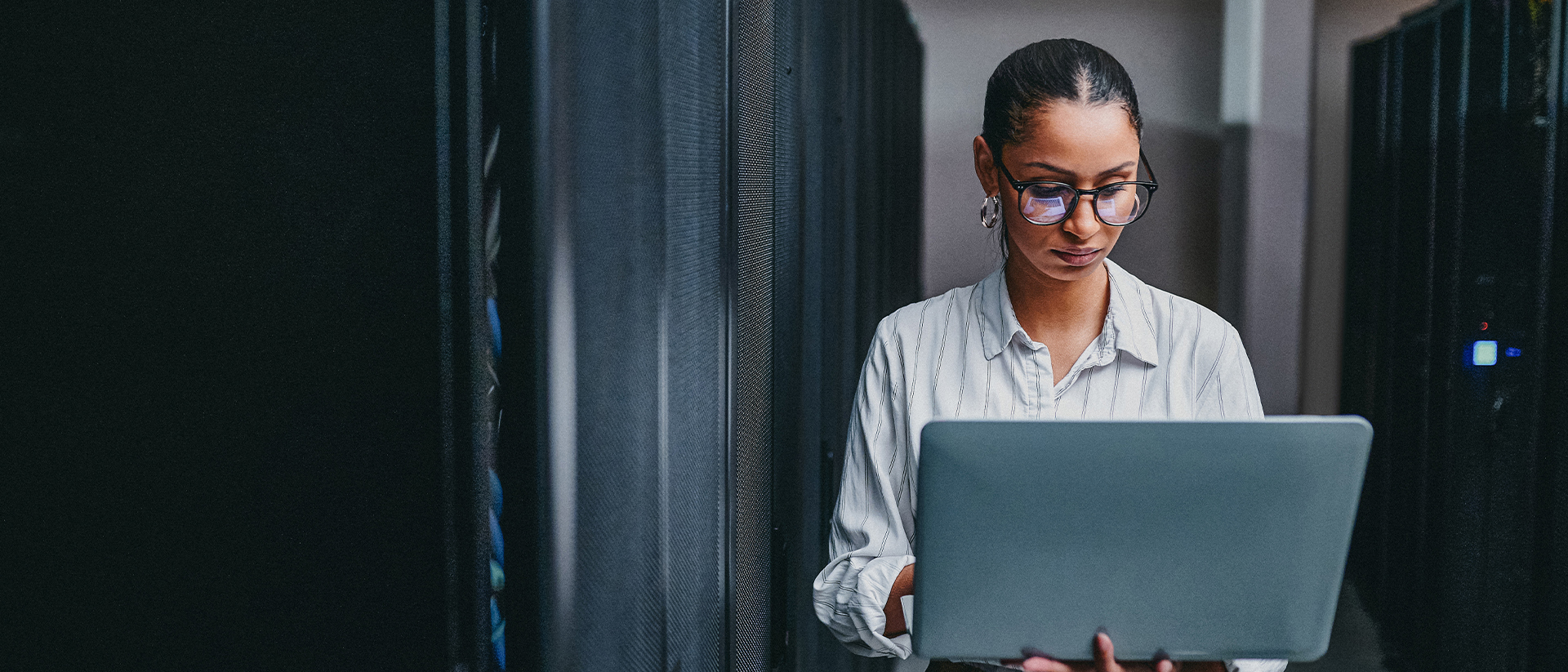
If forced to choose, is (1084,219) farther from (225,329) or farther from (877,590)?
(225,329)

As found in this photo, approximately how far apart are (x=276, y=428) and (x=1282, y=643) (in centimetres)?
76

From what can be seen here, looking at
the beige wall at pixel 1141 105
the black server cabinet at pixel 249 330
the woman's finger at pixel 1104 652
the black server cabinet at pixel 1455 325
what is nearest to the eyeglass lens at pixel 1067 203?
the woman's finger at pixel 1104 652

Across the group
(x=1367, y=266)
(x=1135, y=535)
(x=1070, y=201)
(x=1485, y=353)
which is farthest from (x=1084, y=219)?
(x=1367, y=266)

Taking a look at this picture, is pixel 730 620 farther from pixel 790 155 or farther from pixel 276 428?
pixel 790 155

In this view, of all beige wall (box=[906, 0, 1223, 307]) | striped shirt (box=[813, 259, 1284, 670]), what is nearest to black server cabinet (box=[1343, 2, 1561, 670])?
beige wall (box=[906, 0, 1223, 307])

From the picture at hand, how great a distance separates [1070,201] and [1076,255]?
Answer: 0.19 feet

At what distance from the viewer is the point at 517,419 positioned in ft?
1.72

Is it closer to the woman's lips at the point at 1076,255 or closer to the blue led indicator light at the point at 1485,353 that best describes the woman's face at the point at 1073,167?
the woman's lips at the point at 1076,255

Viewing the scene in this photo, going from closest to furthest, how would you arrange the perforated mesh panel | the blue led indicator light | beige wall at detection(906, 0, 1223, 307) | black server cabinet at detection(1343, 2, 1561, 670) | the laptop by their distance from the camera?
the laptop
the perforated mesh panel
black server cabinet at detection(1343, 2, 1561, 670)
the blue led indicator light
beige wall at detection(906, 0, 1223, 307)

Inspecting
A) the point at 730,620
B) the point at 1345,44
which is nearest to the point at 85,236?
the point at 730,620

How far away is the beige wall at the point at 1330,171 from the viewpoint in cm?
251

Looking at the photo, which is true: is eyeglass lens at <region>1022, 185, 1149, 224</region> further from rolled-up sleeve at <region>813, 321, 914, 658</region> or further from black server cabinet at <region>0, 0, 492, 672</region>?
black server cabinet at <region>0, 0, 492, 672</region>

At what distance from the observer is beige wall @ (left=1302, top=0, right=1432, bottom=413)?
251 cm

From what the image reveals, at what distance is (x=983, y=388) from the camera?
1008 mm
